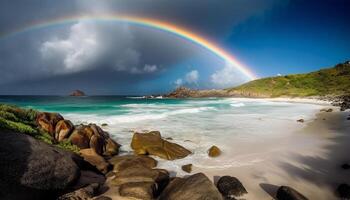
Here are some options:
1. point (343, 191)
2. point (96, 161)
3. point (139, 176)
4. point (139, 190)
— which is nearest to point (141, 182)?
point (139, 190)

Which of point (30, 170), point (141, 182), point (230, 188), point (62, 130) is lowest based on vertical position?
point (230, 188)

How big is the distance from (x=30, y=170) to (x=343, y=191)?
8300 mm

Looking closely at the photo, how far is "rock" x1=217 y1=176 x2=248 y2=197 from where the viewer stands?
22.7 ft

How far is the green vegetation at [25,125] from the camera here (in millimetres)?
10680

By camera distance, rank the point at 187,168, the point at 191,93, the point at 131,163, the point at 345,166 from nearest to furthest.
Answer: the point at 345,166 < the point at 131,163 < the point at 187,168 < the point at 191,93

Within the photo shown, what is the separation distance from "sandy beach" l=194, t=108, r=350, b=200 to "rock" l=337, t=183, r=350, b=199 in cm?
19

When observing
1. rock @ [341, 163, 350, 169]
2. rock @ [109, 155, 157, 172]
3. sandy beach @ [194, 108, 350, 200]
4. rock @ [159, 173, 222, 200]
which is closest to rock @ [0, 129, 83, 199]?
rock @ [109, 155, 157, 172]

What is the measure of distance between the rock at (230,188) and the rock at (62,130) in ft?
29.6

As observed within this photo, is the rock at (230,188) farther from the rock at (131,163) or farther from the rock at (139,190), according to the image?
the rock at (131,163)

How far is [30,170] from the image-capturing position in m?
5.70

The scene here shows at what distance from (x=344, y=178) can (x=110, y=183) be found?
7647 millimetres

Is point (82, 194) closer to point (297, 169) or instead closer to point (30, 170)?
point (30, 170)

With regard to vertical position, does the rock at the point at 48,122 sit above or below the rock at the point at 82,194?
above

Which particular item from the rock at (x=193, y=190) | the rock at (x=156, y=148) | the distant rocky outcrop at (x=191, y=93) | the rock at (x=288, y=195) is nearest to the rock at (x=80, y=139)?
the rock at (x=156, y=148)
